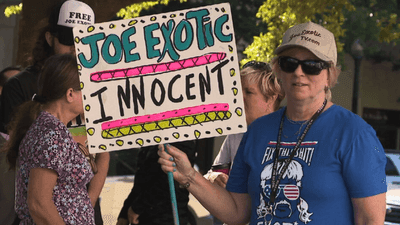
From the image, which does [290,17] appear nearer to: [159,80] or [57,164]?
[159,80]

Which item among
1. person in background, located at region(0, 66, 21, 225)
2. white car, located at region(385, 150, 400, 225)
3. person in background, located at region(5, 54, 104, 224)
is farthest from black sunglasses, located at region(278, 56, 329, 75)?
white car, located at region(385, 150, 400, 225)

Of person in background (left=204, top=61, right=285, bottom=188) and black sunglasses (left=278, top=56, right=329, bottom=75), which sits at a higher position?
black sunglasses (left=278, top=56, right=329, bottom=75)

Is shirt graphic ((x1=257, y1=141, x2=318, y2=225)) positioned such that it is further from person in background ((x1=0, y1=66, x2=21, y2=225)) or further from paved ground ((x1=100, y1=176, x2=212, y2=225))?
paved ground ((x1=100, y1=176, x2=212, y2=225))

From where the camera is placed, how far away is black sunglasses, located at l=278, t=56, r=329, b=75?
289 cm

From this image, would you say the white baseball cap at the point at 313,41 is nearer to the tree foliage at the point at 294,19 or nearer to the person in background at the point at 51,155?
the person in background at the point at 51,155

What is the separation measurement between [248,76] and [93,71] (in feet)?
3.96

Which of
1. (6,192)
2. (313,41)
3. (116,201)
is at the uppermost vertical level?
(313,41)

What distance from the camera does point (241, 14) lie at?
17562mm

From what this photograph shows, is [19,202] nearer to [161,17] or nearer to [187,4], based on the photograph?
[161,17]

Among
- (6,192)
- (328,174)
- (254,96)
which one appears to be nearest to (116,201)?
(6,192)

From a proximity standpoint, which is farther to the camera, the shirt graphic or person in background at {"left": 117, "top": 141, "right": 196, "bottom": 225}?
person in background at {"left": 117, "top": 141, "right": 196, "bottom": 225}

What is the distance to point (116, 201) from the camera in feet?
25.9

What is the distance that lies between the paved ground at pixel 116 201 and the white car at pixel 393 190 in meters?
3.46

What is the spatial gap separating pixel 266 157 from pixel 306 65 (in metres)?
0.46
